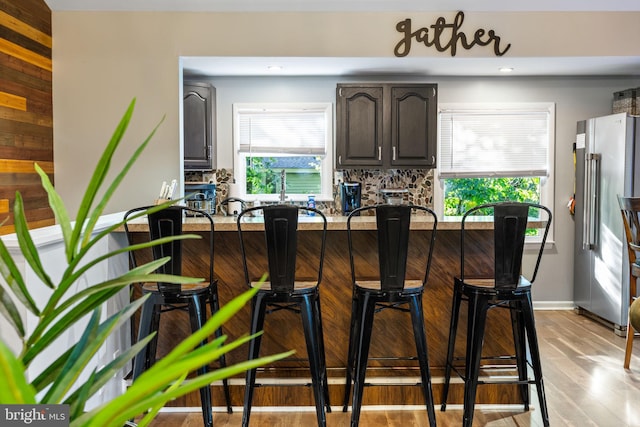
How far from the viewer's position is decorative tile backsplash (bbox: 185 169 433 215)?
18.3 ft

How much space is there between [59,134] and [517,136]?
4.42m

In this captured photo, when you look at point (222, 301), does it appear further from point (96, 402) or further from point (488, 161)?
point (488, 161)

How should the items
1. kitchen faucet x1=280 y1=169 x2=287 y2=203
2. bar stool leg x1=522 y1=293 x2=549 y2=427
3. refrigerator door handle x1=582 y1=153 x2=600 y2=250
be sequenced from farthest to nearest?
kitchen faucet x1=280 y1=169 x2=287 y2=203 → refrigerator door handle x1=582 y1=153 x2=600 y2=250 → bar stool leg x1=522 y1=293 x2=549 y2=427

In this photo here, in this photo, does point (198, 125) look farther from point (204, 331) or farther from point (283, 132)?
point (204, 331)

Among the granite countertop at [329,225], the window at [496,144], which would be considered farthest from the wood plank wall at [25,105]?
the window at [496,144]

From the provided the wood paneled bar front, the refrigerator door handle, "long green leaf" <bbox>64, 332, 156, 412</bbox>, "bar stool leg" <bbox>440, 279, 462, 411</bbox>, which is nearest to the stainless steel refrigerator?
the refrigerator door handle

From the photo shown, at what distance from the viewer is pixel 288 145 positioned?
18.4 ft

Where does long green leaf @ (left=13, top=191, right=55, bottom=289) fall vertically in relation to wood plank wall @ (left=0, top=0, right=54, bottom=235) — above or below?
below

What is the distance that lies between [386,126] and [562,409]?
298 cm

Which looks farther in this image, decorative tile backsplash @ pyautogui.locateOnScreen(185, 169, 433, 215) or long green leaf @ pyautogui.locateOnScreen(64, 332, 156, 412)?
decorative tile backsplash @ pyautogui.locateOnScreen(185, 169, 433, 215)

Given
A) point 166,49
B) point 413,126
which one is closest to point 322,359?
point 166,49

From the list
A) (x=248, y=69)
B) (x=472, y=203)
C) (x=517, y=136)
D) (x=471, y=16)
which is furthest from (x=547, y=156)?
(x=248, y=69)

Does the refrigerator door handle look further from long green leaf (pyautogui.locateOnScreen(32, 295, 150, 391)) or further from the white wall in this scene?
long green leaf (pyautogui.locateOnScreen(32, 295, 150, 391))

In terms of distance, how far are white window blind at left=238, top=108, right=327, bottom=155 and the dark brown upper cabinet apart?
1.49 ft
